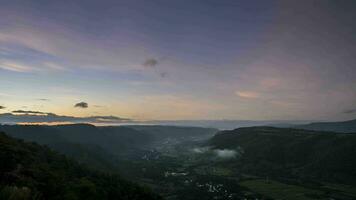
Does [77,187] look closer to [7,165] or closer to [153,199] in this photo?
[7,165]

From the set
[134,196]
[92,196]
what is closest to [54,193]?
[92,196]

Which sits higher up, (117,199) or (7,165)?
(7,165)

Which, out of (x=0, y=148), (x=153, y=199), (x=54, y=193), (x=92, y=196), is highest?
(x=0, y=148)

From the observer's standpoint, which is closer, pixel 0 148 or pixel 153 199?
pixel 0 148

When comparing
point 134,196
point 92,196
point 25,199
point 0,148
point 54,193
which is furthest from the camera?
point 134,196

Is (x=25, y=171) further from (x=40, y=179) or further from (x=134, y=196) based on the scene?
(x=134, y=196)

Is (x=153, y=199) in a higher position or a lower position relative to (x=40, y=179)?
lower

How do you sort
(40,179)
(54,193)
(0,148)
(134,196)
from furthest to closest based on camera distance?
(134,196)
(0,148)
(40,179)
(54,193)

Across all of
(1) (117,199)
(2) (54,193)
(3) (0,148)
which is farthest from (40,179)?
(1) (117,199)

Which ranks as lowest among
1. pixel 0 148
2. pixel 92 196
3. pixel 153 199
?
pixel 153 199
